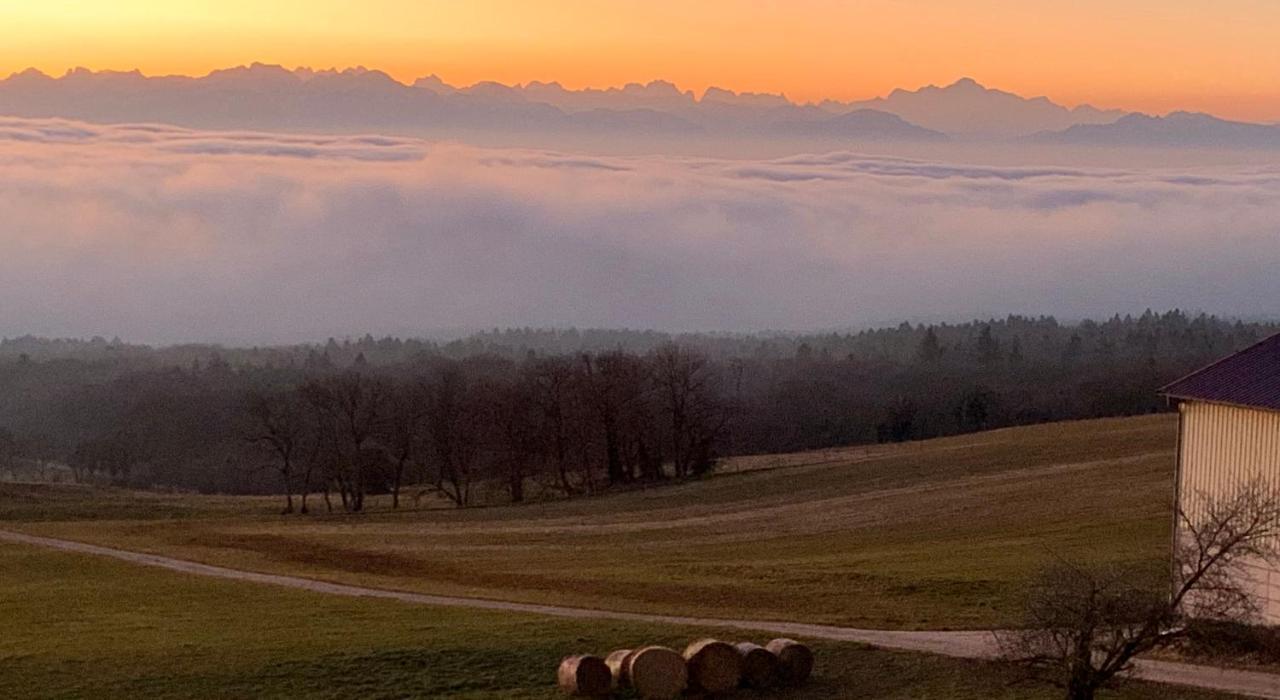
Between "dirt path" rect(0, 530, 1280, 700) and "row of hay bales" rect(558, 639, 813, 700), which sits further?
"dirt path" rect(0, 530, 1280, 700)

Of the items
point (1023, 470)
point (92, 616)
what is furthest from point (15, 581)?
point (1023, 470)

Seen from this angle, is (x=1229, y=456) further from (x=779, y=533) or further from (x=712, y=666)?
(x=779, y=533)

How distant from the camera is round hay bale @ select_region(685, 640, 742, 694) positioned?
30.2 metres

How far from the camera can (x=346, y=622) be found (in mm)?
37969

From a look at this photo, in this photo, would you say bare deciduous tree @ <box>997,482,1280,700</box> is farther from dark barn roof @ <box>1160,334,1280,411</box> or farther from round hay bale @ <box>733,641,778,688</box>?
round hay bale @ <box>733,641,778,688</box>

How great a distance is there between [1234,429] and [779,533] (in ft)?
112

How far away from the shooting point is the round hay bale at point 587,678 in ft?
98.2

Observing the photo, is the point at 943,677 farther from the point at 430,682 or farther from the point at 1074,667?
the point at 430,682

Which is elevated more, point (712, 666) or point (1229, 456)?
point (1229, 456)

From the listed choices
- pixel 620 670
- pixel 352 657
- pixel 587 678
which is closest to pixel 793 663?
pixel 620 670

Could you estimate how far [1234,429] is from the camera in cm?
3419

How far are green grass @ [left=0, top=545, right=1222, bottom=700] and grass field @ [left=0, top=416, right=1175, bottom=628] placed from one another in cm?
519

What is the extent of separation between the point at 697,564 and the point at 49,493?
190 feet

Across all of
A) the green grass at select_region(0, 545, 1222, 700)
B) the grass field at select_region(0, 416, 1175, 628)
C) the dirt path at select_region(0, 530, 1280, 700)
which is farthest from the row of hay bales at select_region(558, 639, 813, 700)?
the grass field at select_region(0, 416, 1175, 628)
